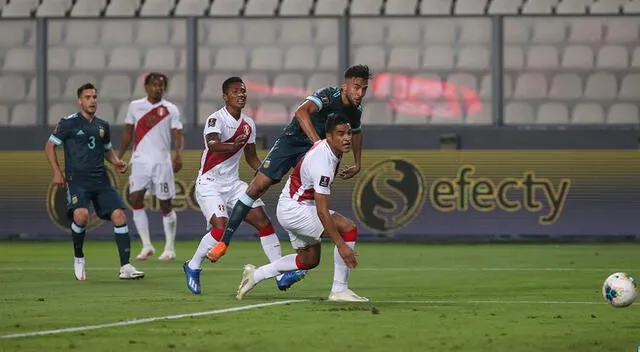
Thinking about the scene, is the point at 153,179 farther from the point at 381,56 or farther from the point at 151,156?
the point at 381,56

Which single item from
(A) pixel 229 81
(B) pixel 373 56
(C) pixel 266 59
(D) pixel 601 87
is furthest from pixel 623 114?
(A) pixel 229 81

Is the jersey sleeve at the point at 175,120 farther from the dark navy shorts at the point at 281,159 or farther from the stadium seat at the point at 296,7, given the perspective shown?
the dark navy shorts at the point at 281,159

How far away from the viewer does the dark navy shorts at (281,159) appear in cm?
1255

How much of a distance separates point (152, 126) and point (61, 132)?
379 centimetres

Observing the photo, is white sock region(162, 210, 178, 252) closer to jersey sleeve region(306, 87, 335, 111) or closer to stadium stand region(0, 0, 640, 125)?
stadium stand region(0, 0, 640, 125)

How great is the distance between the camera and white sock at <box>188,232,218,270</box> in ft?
40.3

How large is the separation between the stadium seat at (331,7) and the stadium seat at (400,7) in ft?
2.23

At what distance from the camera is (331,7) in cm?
2197

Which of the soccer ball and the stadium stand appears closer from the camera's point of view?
the soccer ball

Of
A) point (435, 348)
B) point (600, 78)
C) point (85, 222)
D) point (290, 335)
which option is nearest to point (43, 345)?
Answer: point (290, 335)

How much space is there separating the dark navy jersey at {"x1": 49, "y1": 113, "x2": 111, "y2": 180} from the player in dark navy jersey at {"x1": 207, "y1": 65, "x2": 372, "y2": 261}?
7.97 feet

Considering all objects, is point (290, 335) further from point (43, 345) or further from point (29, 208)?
point (29, 208)

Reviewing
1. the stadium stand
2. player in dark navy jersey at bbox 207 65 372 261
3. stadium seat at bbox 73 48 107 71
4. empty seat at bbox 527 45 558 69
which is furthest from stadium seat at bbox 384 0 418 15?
player in dark navy jersey at bbox 207 65 372 261

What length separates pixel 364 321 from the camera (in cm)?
967
